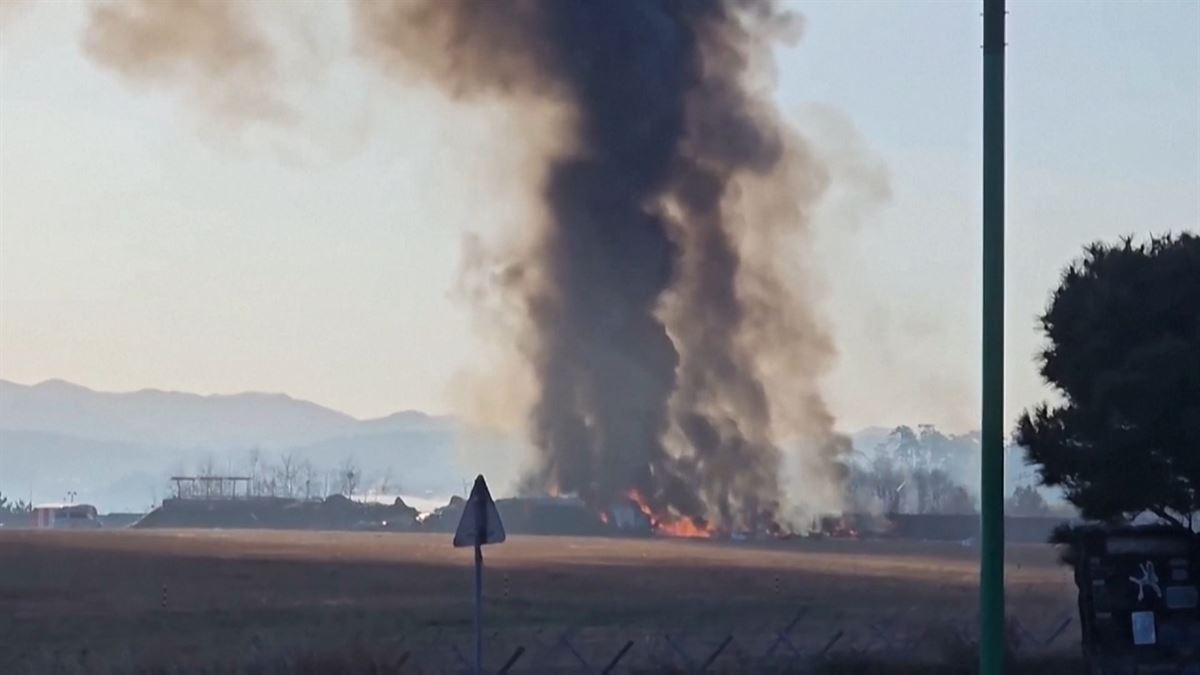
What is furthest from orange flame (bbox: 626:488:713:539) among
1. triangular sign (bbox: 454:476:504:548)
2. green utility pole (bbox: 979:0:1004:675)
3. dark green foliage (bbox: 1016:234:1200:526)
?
green utility pole (bbox: 979:0:1004:675)

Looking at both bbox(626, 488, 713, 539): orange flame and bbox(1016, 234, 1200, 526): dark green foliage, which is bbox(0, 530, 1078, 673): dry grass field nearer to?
bbox(1016, 234, 1200, 526): dark green foliage

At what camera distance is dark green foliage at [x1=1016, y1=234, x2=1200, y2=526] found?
865 inches

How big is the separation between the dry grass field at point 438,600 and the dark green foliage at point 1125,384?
6.94 m

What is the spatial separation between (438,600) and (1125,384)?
3455 cm

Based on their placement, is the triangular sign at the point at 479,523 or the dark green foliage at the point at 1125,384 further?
the dark green foliage at the point at 1125,384

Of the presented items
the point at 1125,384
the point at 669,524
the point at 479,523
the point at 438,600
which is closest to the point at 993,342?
the point at 479,523

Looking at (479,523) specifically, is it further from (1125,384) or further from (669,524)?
(669,524)

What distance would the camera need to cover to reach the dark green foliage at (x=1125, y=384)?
72.1ft

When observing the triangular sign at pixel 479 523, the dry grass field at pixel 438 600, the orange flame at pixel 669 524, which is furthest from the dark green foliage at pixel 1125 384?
the orange flame at pixel 669 524

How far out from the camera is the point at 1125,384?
22125 millimetres

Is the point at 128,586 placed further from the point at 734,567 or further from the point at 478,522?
the point at 478,522

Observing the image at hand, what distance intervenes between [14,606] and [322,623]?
1135cm

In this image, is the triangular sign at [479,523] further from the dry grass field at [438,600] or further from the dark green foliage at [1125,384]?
the dark green foliage at [1125,384]

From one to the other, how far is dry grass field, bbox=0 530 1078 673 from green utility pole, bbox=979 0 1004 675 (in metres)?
12.4
